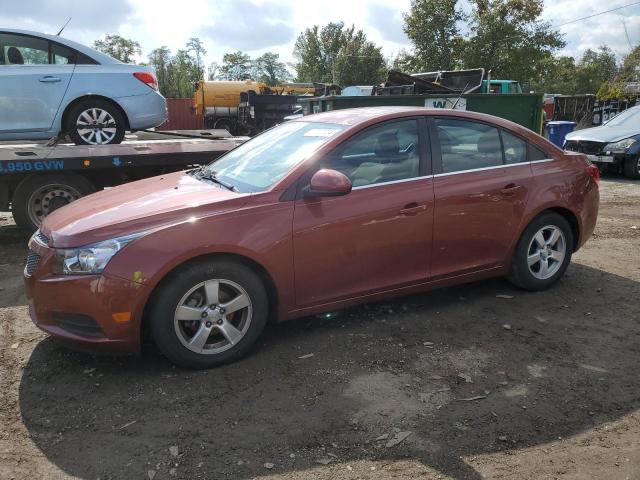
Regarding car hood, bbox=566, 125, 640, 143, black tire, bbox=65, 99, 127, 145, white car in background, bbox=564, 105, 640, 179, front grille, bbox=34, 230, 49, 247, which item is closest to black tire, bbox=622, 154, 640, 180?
white car in background, bbox=564, 105, 640, 179

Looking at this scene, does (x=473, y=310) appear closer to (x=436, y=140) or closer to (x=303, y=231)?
(x=436, y=140)

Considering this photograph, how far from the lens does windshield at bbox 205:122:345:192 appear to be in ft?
12.7

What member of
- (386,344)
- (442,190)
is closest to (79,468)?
(386,344)

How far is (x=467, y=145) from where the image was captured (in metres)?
4.43

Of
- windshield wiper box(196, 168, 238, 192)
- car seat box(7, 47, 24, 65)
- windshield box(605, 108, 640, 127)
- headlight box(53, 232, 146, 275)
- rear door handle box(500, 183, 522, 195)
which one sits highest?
car seat box(7, 47, 24, 65)

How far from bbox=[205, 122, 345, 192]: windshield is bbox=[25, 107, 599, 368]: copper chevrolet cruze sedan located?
17 mm

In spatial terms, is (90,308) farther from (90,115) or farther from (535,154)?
(90,115)

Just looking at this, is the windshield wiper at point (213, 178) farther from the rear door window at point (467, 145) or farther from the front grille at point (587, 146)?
the front grille at point (587, 146)

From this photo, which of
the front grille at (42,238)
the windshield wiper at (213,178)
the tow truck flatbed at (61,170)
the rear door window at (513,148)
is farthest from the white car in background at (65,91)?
the rear door window at (513,148)

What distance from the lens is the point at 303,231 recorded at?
364 centimetres

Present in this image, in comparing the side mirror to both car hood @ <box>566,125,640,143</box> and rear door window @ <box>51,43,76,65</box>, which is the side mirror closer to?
rear door window @ <box>51,43,76,65</box>

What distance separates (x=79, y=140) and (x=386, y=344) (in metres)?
5.37

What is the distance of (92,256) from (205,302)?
712mm

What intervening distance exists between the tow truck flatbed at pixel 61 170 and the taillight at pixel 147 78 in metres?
1.06
